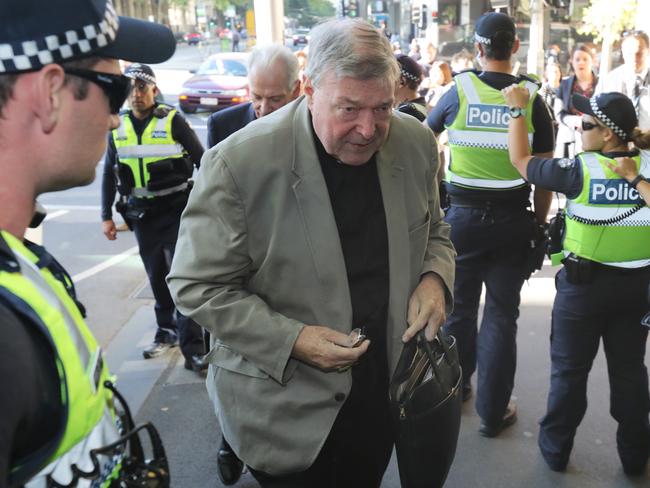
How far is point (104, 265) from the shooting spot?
22.7ft

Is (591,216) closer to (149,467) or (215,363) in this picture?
(215,363)

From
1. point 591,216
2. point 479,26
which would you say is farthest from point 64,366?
point 479,26

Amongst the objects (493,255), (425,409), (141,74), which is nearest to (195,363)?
(141,74)

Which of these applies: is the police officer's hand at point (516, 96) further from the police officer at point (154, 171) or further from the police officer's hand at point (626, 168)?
the police officer at point (154, 171)

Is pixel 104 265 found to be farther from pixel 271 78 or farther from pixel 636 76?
pixel 636 76

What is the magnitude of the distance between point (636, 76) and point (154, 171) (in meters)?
5.03

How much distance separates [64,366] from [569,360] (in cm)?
273

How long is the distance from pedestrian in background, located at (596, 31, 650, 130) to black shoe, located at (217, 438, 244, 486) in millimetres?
5292

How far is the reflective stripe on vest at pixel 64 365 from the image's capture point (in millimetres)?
896

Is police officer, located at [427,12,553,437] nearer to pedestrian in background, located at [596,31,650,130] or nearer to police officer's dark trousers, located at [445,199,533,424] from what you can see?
police officer's dark trousers, located at [445,199,533,424]

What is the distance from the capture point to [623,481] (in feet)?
10.7

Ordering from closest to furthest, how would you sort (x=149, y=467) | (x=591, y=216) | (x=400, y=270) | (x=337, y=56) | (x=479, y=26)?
1. (x=149, y=467)
2. (x=337, y=56)
3. (x=400, y=270)
4. (x=591, y=216)
5. (x=479, y=26)

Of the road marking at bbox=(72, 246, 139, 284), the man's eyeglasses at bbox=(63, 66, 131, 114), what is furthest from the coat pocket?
the road marking at bbox=(72, 246, 139, 284)

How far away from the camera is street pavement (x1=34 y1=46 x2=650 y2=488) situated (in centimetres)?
338
